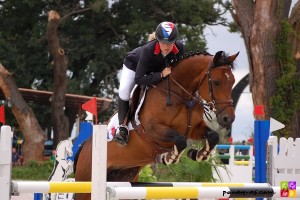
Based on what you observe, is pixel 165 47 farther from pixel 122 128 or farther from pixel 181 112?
pixel 122 128

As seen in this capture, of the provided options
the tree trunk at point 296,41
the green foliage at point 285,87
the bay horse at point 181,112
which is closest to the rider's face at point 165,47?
the bay horse at point 181,112

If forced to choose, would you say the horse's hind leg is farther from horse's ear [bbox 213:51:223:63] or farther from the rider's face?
the rider's face

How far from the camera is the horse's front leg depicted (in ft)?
18.0

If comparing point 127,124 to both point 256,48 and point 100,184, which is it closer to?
point 100,184

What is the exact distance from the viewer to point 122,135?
6.01m

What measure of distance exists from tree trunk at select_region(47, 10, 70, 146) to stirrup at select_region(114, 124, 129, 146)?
13574 millimetres

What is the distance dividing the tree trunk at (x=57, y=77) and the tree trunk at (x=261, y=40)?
712 cm

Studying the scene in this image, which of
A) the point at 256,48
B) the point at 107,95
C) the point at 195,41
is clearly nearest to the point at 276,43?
the point at 256,48

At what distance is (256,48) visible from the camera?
1340 cm

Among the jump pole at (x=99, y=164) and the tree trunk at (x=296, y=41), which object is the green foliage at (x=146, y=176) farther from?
the jump pole at (x=99, y=164)

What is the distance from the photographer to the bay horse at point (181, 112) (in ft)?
18.2

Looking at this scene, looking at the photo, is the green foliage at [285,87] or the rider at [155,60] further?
the green foliage at [285,87]

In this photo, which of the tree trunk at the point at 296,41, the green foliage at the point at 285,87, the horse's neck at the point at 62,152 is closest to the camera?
the horse's neck at the point at 62,152

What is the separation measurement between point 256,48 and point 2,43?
15.6 meters
